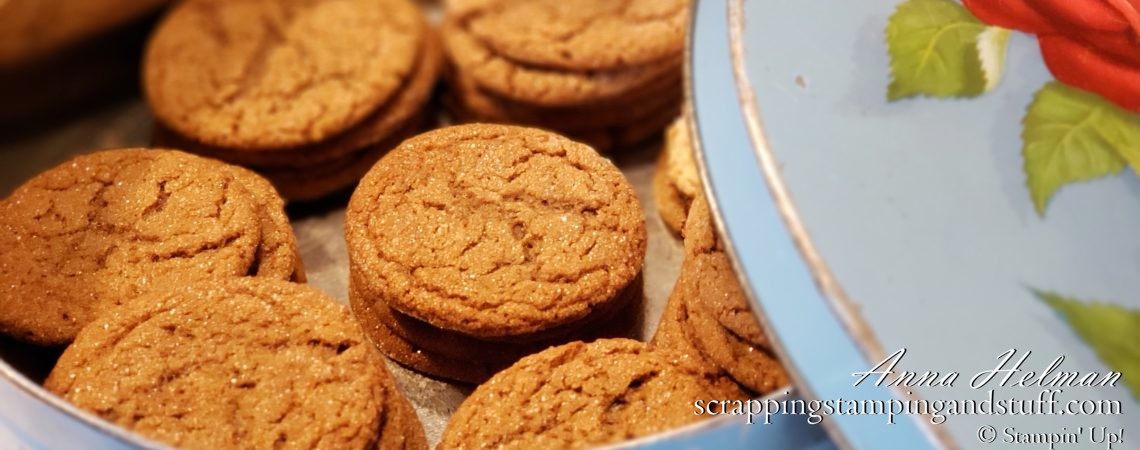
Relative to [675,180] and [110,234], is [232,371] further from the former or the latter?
[675,180]

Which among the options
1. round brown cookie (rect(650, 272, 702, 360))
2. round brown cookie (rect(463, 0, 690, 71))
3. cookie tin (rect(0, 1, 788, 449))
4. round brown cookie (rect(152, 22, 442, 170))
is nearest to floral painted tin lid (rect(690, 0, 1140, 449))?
cookie tin (rect(0, 1, 788, 449))

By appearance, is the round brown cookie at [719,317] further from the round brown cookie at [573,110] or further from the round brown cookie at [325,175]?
the round brown cookie at [325,175]

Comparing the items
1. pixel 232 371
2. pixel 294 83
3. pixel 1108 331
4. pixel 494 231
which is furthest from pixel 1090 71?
pixel 294 83

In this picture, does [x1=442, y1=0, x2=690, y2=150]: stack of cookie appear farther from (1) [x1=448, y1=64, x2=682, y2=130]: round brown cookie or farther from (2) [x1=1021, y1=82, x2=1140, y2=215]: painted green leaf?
(2) [x1=1021, y1=82, x2=1140, y2=215]: painted green leaf

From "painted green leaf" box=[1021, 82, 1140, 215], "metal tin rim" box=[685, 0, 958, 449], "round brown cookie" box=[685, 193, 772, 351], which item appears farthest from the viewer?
"round brown cookie" box=[685, 193, 772, 351]

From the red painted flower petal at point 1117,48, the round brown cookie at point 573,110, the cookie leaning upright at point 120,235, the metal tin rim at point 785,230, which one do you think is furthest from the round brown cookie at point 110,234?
the red painted flower petal at point 1117,48

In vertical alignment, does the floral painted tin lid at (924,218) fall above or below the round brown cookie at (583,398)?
above
